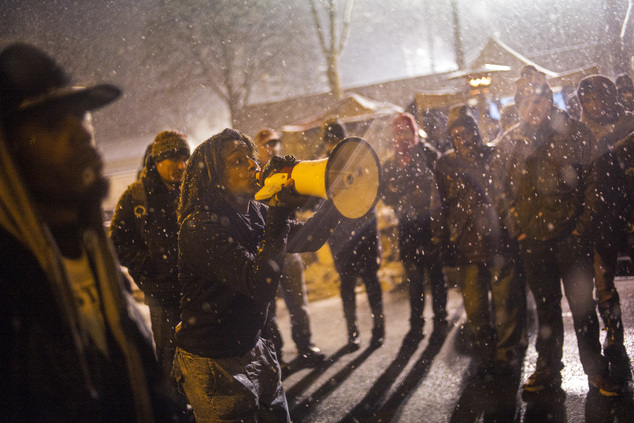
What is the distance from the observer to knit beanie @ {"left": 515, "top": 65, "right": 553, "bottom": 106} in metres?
3.63

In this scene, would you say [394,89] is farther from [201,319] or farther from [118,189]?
[201,319]

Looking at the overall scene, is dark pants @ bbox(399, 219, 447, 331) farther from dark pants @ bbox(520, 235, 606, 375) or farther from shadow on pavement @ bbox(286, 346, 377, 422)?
dark pants @ bbox(520, 235, 606, 375)

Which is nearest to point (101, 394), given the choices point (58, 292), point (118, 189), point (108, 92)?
point (58, 292)

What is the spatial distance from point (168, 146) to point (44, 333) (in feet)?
8.93

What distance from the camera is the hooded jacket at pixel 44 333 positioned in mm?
1083

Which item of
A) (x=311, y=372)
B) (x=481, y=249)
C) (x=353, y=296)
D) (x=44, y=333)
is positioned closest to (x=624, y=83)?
(x=481, y=249)

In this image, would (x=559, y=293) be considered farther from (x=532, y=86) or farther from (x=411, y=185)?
(x=411, y=185)

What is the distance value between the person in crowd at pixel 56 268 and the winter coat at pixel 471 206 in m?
3.21

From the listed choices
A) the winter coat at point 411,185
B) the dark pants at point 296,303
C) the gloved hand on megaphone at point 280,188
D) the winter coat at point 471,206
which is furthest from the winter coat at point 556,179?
the dark pants at point 296,303

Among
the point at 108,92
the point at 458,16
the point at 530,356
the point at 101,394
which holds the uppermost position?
the point at 458,16

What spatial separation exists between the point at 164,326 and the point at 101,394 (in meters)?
2.41

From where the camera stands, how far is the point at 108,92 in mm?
1301

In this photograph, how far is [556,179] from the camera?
11.4 feet

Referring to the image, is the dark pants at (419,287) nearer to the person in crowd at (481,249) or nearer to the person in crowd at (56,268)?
the person in crowd at (481,249)
